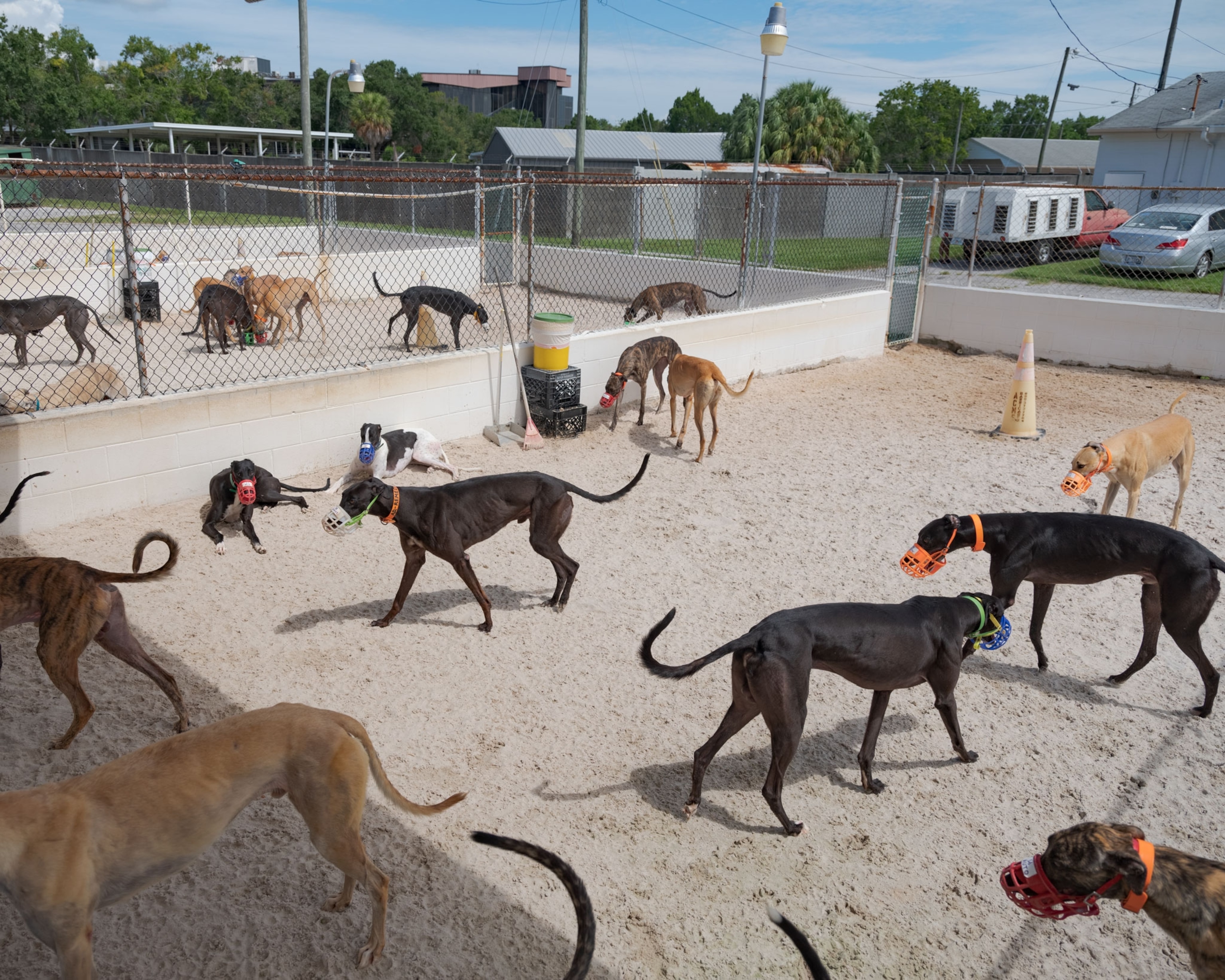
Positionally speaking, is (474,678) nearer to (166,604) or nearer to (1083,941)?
(166,604)

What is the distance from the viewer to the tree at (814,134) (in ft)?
122

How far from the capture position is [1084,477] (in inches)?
246

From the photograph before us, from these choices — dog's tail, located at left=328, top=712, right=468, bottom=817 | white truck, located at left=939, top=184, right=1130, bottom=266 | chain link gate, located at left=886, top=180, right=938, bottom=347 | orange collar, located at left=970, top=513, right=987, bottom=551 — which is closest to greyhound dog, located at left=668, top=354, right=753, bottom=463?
orange collar, located at left=970, top=513, right=987, bottom=551

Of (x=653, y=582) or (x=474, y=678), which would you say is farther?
(x=653, y=582)

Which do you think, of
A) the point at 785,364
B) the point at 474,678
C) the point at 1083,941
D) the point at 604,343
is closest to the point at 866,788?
the point at 1083,941

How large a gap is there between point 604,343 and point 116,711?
244 inches

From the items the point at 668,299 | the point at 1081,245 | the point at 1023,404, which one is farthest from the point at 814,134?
the point at 1023,404

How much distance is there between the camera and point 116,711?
14.4 ft

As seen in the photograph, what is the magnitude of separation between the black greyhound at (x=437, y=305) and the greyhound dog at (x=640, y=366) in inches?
91.0

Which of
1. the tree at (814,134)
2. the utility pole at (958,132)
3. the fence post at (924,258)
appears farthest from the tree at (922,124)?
the fence post at (924,258)

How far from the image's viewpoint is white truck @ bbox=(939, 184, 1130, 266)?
19.8m

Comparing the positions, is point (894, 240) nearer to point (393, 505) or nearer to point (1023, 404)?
point (1023, 404)

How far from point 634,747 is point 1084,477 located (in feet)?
12.5

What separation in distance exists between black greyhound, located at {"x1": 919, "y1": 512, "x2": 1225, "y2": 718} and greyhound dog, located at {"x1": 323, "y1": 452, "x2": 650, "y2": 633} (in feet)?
6.62
